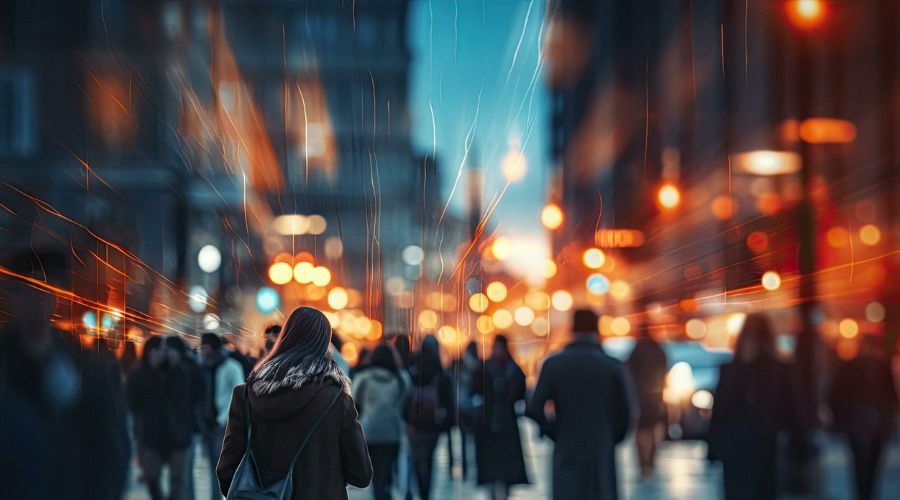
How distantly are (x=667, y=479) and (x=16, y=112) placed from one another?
902 cm

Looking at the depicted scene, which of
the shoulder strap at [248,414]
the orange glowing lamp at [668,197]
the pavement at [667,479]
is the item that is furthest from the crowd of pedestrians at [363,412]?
the orange glowing lamp at [668,197]

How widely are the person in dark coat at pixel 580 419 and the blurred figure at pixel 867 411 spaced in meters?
2.89

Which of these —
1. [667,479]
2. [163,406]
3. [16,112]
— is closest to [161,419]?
[163,406]

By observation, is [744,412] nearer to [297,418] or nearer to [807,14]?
[297,418]

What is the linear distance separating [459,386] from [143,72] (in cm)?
971

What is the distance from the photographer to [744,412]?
6508mm

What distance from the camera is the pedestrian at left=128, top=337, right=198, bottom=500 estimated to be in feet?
27.0

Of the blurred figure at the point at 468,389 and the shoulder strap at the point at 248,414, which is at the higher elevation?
the blurred figure at the point at 468,389

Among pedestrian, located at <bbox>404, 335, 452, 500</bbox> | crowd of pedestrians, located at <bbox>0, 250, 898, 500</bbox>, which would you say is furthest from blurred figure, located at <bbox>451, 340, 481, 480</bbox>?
pedestrian, located at <bbox>404, 335, 452, 500</bbox>

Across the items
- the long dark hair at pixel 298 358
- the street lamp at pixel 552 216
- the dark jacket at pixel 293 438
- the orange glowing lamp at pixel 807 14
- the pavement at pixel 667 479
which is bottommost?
the pavement at pixel 667 479

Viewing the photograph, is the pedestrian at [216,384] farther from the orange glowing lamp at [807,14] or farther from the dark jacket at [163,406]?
the orange glowing lamp at [807,14]

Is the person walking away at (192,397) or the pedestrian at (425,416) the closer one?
the person walking away at (192,397)

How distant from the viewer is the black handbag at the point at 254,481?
3641mm

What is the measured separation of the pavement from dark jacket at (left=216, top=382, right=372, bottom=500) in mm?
5770
